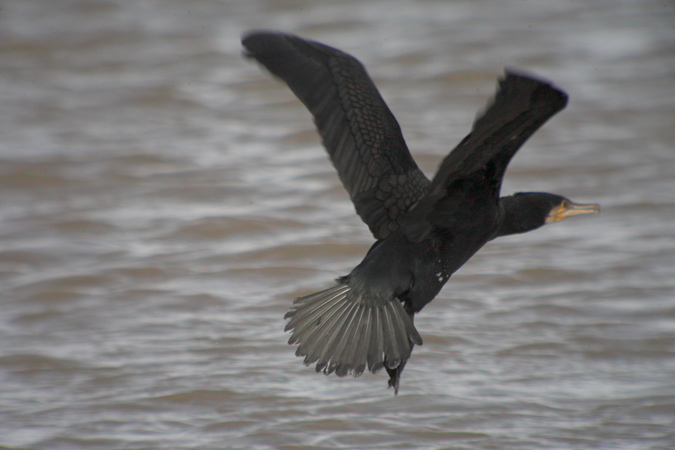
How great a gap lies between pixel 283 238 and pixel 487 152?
2.57m

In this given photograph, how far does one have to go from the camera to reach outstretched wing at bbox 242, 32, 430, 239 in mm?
2799

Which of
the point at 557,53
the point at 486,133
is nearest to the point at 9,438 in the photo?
the point at 486,133

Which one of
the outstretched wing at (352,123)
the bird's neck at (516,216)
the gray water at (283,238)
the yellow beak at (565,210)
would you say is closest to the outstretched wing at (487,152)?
Result: the outstretched wing at (352,123)

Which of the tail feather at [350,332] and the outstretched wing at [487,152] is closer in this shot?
the outstretched wing at [487,152]

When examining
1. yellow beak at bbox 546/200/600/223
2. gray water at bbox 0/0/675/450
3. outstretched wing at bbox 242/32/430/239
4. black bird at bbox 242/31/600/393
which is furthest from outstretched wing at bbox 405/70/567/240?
gray water at bbox 0/0/675/450

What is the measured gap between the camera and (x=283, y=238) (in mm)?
4785

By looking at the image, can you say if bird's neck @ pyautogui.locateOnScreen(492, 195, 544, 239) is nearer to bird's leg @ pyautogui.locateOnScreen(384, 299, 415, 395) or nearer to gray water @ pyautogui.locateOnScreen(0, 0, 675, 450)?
bird's leg @ pyautogui.locateOnScreen(384, 299, 415, 395)

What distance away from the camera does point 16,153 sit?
5.73 metres

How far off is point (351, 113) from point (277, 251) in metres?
1.91

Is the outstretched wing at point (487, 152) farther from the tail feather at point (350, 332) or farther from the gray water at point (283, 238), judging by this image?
the gray water at point (283, 238)

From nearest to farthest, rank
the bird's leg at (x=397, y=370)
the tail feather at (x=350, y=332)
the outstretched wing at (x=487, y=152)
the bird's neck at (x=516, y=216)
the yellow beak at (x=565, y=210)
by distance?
the outstretched wing at (x=487, y=152) → the tail feather at (x=350, y=332) → the bird's leg at (x=397, y=370) → the bird's neck at (x=516, y=216) → the yellow beak at (x=565, y=210)

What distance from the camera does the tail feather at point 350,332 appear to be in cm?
254

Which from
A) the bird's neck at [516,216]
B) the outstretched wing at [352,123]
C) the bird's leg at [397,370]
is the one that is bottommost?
the bird's leg at [397,370]

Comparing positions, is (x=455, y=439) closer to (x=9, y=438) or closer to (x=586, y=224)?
(x=9, y=438)
